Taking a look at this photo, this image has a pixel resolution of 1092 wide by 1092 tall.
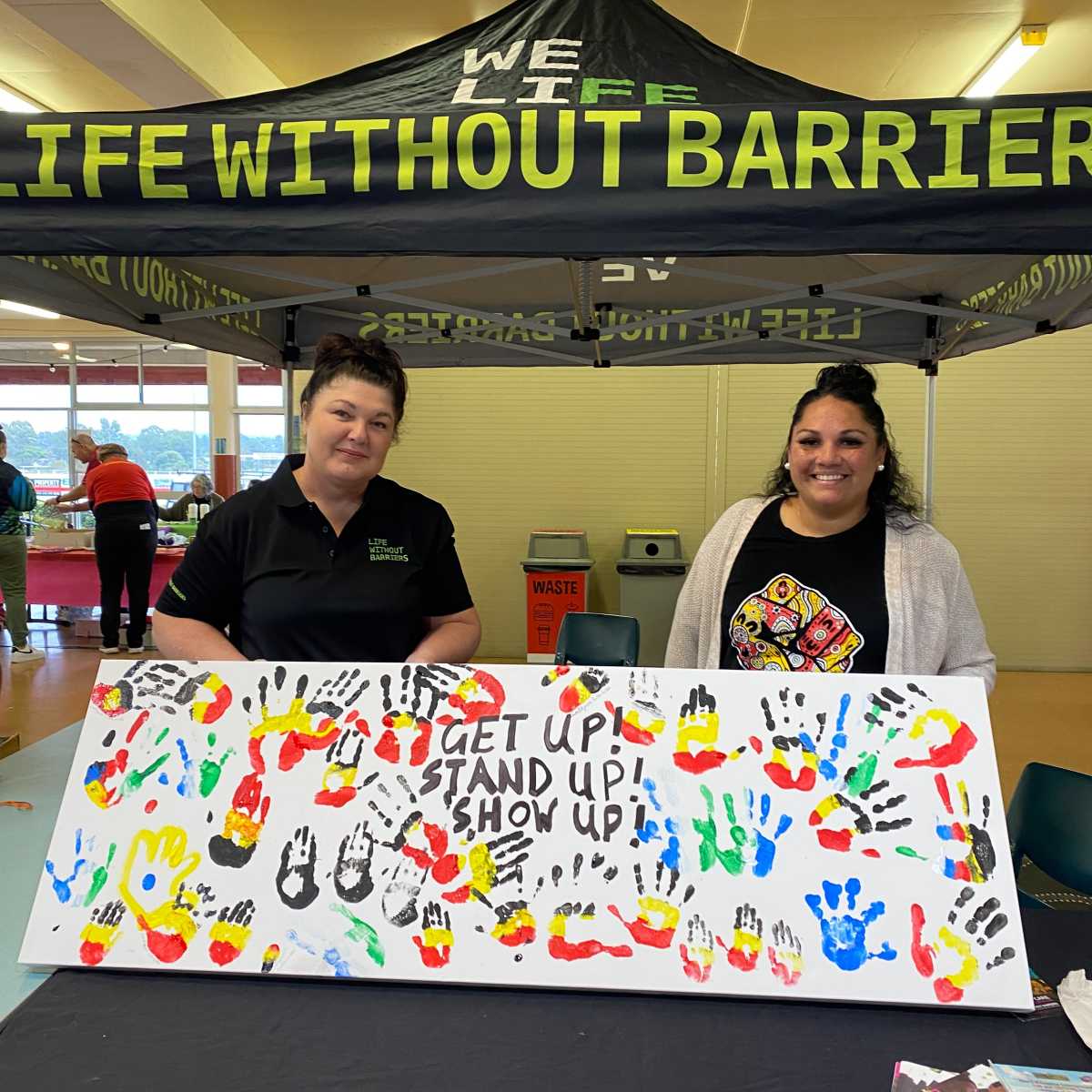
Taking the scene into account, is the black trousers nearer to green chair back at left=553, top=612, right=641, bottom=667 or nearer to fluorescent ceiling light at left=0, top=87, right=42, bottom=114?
fluorescent ceiling light at left=0, top=87, right=42, bottom=114

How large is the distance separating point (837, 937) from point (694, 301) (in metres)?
3.11

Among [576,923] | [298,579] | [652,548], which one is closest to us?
[576,923]

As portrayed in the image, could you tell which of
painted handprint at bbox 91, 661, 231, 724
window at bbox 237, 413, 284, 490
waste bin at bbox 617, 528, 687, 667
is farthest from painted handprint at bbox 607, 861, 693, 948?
window at bbox 237, 413, 284, 490

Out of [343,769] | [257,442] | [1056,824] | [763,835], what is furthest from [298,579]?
[257,442]

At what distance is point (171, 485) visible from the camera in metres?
12.0

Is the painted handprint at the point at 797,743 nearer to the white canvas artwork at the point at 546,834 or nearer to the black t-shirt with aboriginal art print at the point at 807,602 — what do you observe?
the white canvas artwork at the point at 546,834

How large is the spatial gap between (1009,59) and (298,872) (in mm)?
5489

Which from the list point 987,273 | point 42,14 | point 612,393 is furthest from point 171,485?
point 987,273

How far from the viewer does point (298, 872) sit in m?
1.06

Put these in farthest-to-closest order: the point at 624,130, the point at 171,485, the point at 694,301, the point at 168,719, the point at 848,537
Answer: the point at 171,485
the point at 694,301
the point at 848,537
the point at 624,130
the point at 168,719

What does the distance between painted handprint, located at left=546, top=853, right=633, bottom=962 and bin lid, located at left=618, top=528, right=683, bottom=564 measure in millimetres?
4878

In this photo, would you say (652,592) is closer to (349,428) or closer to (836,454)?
(836,454)

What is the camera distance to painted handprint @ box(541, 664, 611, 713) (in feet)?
3.80

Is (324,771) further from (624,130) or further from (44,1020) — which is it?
(624,130)
